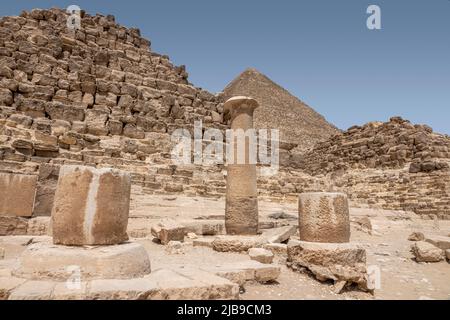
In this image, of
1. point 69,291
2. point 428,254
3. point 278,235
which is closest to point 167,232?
point 278,235

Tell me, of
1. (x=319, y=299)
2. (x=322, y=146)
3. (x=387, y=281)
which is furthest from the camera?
(x=322, y=146)

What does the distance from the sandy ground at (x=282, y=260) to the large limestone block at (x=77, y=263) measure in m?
0.31

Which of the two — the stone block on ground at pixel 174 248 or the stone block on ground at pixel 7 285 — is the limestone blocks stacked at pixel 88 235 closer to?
the stone block on ground at pixel 7 285

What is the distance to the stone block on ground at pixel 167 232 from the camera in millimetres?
5242

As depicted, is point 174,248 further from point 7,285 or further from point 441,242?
point 441,242

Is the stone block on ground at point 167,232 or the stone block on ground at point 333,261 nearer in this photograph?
the stone block on ground at point 333,261

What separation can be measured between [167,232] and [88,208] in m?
2.48

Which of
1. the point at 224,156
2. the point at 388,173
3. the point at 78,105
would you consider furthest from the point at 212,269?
the point at 388,173

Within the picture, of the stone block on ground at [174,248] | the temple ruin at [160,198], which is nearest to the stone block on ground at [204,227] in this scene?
the temple ruin at [160,198]

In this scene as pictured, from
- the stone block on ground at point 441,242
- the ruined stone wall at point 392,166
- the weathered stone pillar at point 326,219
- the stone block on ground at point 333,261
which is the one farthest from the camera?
the ruined stone wall at point 392,166

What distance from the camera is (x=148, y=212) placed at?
6.80 m

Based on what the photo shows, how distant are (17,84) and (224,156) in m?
7.57

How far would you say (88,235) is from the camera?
287 cm

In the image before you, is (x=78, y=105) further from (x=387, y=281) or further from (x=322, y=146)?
(x=322, y=146)
